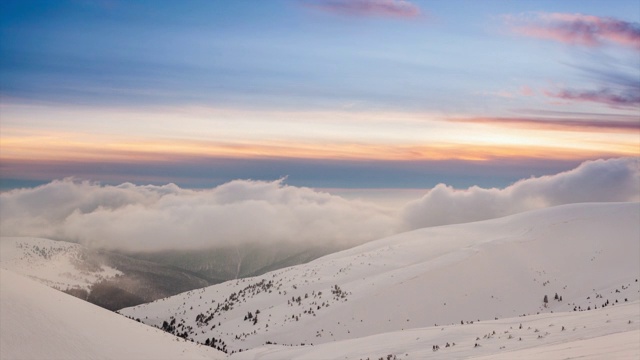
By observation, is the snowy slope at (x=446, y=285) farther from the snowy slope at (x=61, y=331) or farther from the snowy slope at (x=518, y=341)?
the snowy slope at (x=61, y=331)

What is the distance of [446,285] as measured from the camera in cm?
4353

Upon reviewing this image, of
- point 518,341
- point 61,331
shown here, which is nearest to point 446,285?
point 518,341

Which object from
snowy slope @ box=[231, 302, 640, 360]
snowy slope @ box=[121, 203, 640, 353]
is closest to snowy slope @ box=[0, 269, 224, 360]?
snowy slope @ box=[231, 302, 640, 360]

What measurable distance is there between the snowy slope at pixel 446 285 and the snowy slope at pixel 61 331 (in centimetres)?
1397

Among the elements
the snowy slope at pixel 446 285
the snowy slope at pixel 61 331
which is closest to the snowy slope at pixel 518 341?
the snowy slope at pixel 61 331

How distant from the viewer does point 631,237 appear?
157 ft

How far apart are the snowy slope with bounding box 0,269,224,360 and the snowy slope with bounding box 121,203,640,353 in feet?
45.8

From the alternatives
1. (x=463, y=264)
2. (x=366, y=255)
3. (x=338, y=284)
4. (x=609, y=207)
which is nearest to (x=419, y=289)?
(x=463, y=264)

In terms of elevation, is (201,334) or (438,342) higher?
(438,342)

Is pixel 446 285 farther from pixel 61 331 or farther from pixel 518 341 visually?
pixel 61 331

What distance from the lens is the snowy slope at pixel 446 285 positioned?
38.9m

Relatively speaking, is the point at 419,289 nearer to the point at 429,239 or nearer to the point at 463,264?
the point at 463,264

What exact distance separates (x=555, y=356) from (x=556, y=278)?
105 ft

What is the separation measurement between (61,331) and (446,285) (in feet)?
102
